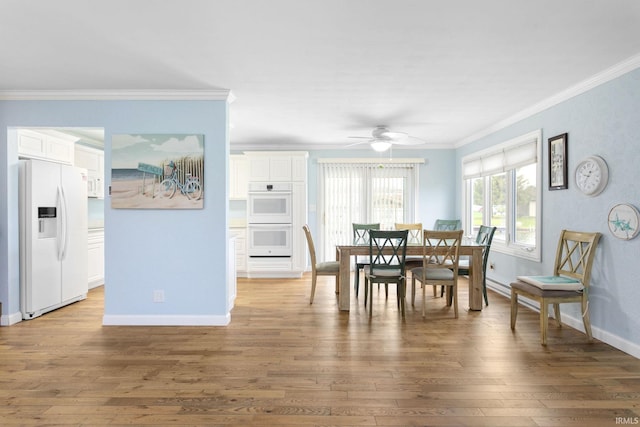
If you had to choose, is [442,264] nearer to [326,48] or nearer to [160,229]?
[326,48]

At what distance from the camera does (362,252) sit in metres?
4.16

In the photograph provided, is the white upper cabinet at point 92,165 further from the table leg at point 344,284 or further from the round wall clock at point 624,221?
the round wall clock at point 624,221

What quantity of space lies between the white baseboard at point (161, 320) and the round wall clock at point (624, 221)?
143 inches

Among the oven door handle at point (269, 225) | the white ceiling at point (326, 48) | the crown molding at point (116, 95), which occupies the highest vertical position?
the white ceiling at point (326, 48)

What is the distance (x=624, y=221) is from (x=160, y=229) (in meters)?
4.15

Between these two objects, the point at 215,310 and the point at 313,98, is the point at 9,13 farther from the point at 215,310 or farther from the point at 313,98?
the point at 215,310

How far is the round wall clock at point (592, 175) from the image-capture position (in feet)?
10.5

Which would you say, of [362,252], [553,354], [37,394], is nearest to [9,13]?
[37,394]

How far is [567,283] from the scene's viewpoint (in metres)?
3.19

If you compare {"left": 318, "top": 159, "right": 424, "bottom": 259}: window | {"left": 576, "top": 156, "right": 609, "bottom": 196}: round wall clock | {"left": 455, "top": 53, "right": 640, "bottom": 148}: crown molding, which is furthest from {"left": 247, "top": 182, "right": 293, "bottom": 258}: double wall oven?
{"left": 576, "top": 156, "right": 609, "bottom": 196}: round wall clock

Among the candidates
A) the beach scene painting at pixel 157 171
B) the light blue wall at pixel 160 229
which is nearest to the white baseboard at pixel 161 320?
the light blue wall at pixel 160 229

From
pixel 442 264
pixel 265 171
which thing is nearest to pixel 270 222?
pixel 265 171

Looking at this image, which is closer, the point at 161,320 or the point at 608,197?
the point at 608,197

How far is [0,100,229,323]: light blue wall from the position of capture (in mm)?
3652
